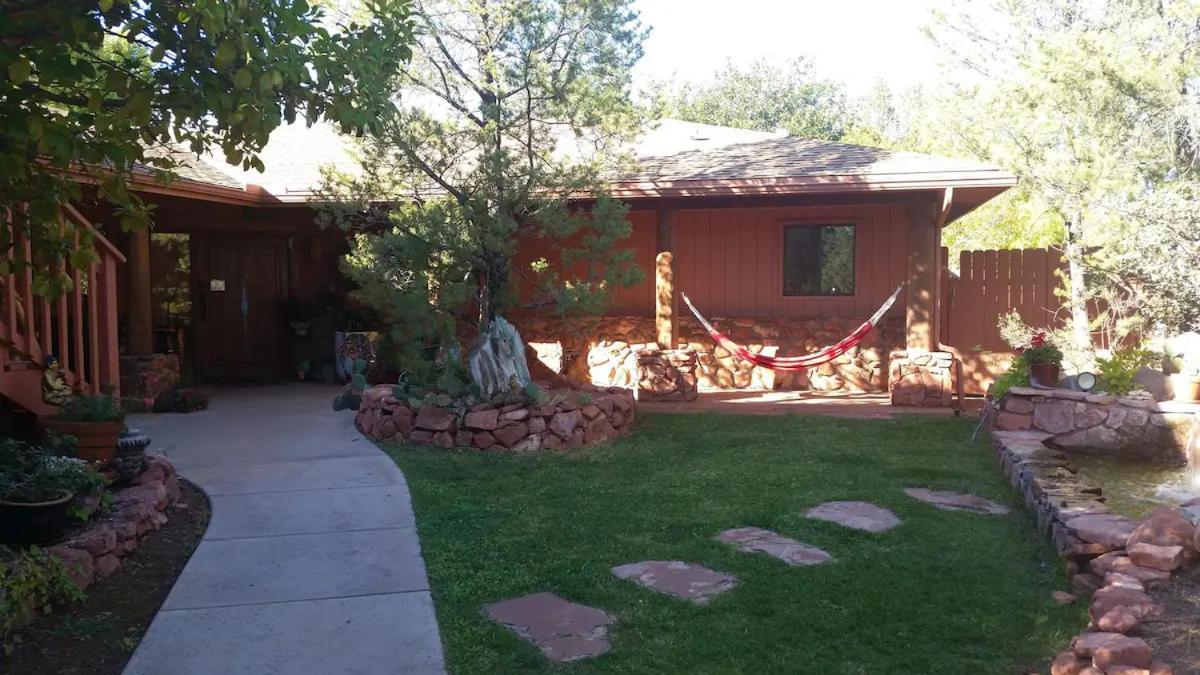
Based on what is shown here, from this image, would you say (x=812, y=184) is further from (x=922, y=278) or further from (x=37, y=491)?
(x=37, y=491)

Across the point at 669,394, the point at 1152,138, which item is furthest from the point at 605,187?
the point at 1152,138

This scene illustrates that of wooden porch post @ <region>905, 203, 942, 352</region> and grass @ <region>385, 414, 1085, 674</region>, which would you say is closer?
grass @ <region>385, 414, 1085, 674</region>

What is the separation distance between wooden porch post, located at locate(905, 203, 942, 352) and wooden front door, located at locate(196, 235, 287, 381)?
6.78 meters

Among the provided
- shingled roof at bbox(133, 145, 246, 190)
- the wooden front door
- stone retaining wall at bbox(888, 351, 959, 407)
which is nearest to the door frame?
the wooden front door

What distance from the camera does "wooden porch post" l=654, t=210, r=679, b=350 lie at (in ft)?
28.5

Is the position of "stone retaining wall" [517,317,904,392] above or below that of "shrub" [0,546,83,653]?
above

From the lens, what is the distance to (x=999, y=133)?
10680 millimetres

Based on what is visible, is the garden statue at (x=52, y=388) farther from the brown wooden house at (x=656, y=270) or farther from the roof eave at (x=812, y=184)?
the roof eave at (x=812, y=184)

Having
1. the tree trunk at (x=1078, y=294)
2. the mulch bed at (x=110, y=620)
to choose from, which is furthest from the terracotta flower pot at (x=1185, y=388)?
the mulch bed at (x=110, y=620)

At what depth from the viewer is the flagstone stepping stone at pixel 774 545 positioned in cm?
385

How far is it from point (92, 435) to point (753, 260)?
7317mm

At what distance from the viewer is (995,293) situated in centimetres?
1005

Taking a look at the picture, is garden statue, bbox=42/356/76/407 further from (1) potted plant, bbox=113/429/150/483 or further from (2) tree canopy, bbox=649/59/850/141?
(2) tree canopy, bbox=649/59/850/141

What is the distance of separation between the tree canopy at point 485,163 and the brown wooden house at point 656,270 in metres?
1.62
